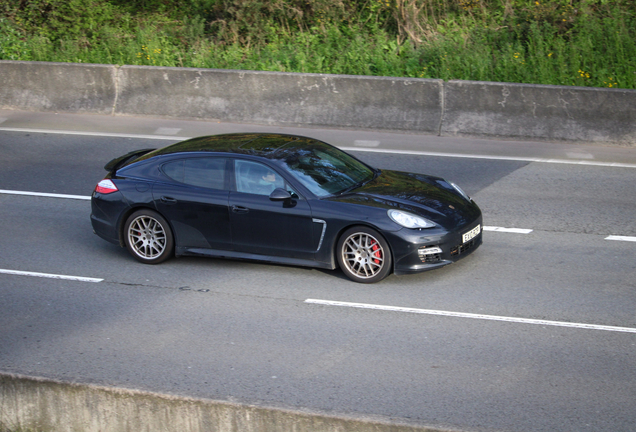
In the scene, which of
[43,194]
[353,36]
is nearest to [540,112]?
[353,36]

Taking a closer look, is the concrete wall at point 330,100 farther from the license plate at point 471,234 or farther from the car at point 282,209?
the license plate at point 471,234

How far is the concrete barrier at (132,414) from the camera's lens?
192 inches

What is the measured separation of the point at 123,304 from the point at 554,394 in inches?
172

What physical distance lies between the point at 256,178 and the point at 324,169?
0.80 m

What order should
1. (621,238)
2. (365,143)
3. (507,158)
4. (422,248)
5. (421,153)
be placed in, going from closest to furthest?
(422,248) → (621,238) → (507,158) → (421,153) → (365,143)

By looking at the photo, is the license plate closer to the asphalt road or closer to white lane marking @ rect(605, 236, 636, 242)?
the asphalt road

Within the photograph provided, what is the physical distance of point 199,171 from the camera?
8734 millimetres

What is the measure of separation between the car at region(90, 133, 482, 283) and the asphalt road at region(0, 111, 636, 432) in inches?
11.6

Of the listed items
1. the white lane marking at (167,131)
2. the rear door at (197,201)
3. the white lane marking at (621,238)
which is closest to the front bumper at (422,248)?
the rear door at (197,201)

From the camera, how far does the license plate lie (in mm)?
8102

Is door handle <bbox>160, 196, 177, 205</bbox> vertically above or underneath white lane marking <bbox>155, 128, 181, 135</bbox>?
Result: underneath

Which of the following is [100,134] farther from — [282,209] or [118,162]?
[282,209]

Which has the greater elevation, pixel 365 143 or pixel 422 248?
pixel 365 143

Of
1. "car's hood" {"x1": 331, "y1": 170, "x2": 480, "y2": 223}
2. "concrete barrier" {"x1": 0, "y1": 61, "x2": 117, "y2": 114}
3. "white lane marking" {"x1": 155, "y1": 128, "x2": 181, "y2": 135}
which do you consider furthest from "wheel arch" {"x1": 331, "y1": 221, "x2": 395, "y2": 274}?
"concrete barrier" {"x1": 0, "y1": 61, "x2": 117, "y2": 114}
